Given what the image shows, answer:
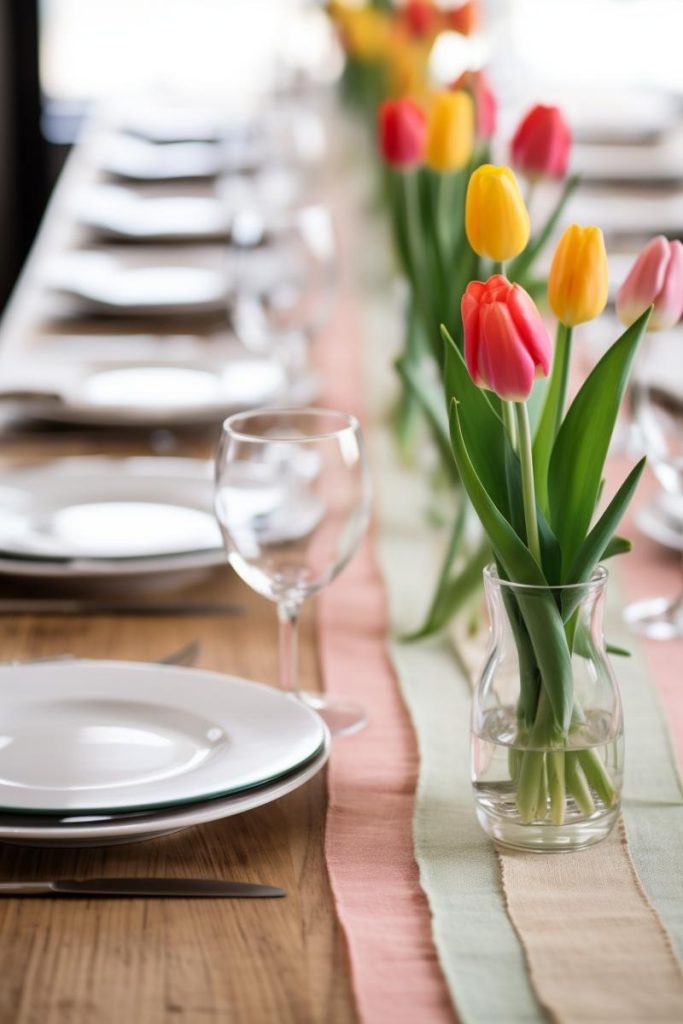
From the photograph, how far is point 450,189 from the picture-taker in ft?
4.83

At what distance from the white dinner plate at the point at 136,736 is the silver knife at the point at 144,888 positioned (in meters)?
0.04

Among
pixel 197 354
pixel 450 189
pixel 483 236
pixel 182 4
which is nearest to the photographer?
pixel 483 236

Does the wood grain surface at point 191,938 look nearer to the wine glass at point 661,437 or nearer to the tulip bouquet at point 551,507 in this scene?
the tulip bouquet at point 551,507

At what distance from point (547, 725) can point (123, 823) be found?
0.72 feet

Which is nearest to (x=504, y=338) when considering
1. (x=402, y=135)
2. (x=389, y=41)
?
(x=402, y=135)

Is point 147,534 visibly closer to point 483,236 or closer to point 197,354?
point 483,236

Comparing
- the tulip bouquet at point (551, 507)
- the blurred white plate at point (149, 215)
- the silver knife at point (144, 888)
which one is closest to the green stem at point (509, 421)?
the tulip bouquet at point (551, 507)

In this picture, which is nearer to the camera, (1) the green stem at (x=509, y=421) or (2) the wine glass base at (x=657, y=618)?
(1) the green stem at (x=509, y=421)

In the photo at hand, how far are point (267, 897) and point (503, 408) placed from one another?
27 centimetres

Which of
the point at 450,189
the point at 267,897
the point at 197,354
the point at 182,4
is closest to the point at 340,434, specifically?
the point at 267,897

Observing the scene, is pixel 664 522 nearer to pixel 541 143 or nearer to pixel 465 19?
pixel 541 143

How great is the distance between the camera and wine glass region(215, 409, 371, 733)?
0.92 m

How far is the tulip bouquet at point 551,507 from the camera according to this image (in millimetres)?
753

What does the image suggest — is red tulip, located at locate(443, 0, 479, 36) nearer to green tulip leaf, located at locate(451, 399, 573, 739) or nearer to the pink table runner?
the pink table runner
